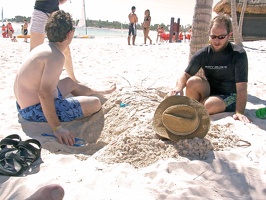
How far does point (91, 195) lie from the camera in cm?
188

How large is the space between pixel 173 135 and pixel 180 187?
0.64 m

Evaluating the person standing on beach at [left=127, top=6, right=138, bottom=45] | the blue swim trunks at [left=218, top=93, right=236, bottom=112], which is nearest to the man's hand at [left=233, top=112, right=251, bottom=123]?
the blue swim trunks at [left=218, top=93, right=236, bottom=112]

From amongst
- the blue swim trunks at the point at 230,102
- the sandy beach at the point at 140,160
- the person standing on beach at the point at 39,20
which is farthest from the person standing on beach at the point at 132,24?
the blue swim trunks at the point at 230,102

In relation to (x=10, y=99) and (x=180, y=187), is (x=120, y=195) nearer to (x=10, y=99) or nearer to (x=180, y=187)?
(x=180, y=187)

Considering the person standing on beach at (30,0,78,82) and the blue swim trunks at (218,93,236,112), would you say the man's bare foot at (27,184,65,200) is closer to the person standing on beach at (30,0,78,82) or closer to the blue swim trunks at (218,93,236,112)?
the blue swim trunks at (218,93,236,112)

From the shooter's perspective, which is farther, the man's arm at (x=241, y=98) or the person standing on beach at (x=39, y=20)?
the person standing on beach at (x=39, y=20)

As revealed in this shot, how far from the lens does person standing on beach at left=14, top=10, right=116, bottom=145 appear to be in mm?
2785

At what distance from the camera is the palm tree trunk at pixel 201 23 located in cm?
395

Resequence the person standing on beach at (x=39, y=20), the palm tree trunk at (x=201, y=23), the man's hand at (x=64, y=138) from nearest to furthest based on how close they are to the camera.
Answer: the man's hand at (x=64, y=138) → the palm tree trunk at (x=201, y=23) → the person standing on beach at (x=39, y=20)

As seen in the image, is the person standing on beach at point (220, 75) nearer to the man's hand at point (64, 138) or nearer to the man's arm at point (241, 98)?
the man's arm at point (241, 98)

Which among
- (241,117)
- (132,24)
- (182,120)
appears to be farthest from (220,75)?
(132,24)

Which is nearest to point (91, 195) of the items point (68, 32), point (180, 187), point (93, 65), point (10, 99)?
point (180, 187)

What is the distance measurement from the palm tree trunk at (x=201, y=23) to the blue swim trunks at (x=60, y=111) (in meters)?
1.94

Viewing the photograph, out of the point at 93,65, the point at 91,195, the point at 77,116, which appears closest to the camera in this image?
the point at 91,195
